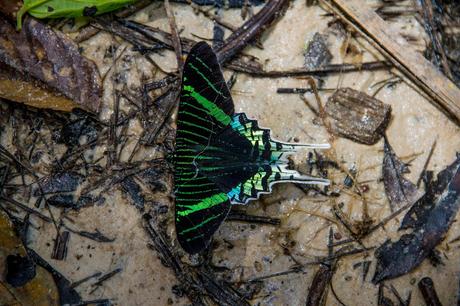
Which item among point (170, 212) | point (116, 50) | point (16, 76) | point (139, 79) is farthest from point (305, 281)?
point (16, 76)

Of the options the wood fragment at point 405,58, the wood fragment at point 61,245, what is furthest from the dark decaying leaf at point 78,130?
the wood fragment at point 405,58

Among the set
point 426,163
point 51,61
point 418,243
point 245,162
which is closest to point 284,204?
point 245,162

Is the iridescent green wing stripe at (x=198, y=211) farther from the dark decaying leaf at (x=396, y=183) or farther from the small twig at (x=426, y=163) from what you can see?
the small twig at (x=426, y=163)

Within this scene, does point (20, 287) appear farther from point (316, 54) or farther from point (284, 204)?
point (316, 54)

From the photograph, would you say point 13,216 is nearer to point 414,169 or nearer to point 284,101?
point 284,101

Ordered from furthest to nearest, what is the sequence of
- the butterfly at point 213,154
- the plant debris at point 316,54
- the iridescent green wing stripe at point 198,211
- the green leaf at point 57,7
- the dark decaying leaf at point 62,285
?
the plant debris at point 316,54 → the green leaf at point 57,7 → the dark decaying leaf at point 62,285 → the butterfly at point 213,154 → the iridescent green wing stripe at point 198,211

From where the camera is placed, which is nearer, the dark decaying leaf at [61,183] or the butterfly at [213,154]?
the butterfly at [213,154]
